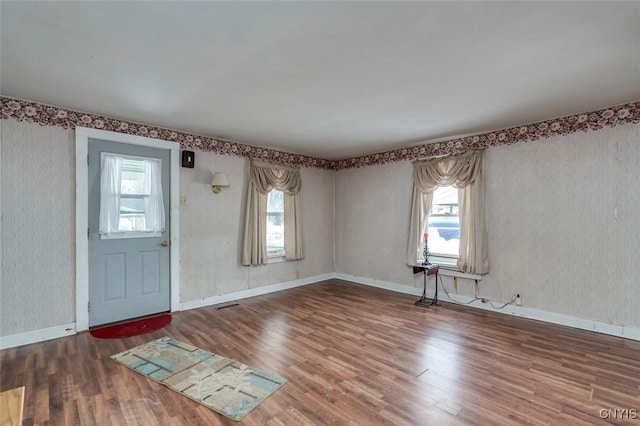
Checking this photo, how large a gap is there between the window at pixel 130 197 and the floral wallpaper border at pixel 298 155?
0.41m

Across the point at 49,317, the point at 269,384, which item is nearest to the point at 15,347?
the point at 49,317

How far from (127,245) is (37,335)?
119cm

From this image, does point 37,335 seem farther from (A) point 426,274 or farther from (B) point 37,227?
(A) point 426,274

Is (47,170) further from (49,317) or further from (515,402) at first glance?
(515,402)

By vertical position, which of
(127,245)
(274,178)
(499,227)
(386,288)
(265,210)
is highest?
(274,178)

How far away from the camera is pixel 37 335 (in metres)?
3.18

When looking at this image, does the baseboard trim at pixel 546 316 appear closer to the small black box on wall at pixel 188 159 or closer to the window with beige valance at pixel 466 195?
the window with beige valance at pixel 466 195

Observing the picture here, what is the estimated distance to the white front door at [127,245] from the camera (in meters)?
3.57

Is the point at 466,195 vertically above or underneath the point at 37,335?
above

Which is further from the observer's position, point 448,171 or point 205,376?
point 448,171

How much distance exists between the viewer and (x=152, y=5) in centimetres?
167

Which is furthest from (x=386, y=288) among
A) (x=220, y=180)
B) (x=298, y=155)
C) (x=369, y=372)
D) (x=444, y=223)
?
(x=220, y=180)

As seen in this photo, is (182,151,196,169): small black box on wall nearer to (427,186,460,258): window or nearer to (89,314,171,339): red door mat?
(89,314,171,339): red door mat

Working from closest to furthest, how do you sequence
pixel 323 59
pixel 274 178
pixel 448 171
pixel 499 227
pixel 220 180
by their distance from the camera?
pixel 323 59 → pixel 499 227 → pixel 220 180 → pixel 448 171 → pixel 274 178
